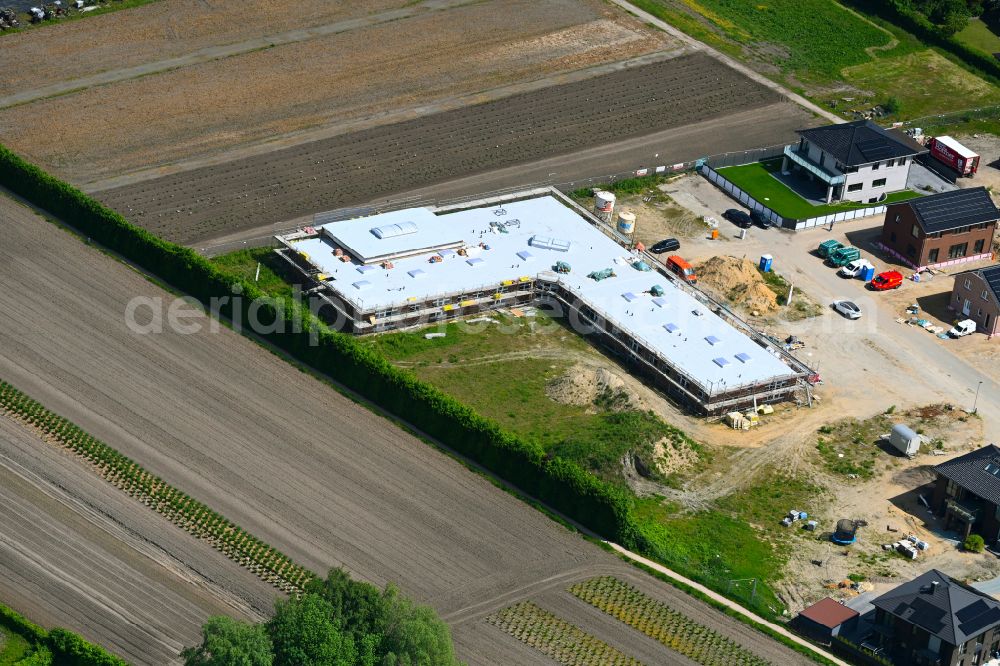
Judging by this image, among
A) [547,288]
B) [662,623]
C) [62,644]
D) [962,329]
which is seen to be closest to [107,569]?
[62,644]

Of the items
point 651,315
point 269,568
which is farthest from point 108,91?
point 269,568

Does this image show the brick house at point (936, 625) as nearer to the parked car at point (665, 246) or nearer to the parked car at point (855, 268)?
the parked car at point (855, 268)

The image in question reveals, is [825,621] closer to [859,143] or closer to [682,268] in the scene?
[682,268]

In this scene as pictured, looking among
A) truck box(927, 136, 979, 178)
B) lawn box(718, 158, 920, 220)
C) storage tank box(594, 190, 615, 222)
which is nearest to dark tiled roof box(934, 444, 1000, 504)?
lawn box(718, 158, 920, 220)

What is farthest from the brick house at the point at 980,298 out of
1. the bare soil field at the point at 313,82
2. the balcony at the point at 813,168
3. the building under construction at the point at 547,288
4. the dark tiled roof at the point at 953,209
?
the bare soil field at the point at 313,82

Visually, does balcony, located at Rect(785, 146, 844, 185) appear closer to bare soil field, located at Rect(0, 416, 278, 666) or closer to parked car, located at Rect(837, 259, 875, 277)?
parked car, located at Rect(837, 259, 875, 277)
